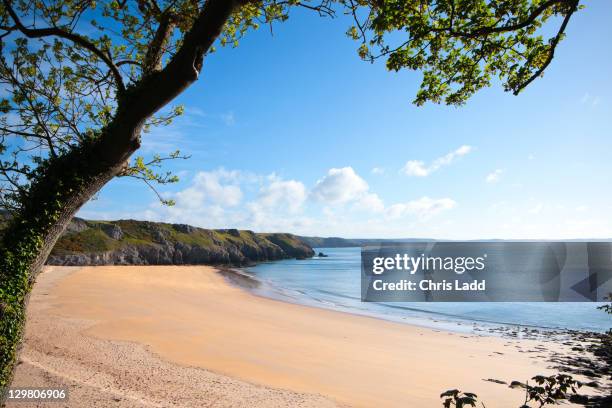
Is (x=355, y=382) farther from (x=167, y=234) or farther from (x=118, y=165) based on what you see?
(x=167, y=234)

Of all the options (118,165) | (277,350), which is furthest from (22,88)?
(277,350)

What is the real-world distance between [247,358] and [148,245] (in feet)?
204

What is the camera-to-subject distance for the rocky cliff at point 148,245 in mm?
55812

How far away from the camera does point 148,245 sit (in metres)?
68.6

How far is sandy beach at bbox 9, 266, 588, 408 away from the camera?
9.21 metres

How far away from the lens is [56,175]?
18.4ft

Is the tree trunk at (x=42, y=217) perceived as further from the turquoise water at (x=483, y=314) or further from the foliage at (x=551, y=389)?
the turquoise water at (x=483, y=314)

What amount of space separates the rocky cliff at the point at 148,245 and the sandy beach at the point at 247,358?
35642 mm

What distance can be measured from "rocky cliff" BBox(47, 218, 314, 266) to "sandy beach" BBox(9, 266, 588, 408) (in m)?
35.6

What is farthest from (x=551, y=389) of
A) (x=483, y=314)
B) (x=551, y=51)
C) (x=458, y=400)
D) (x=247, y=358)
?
(x=483, y=314)

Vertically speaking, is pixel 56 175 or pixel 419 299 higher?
pixel 56 175

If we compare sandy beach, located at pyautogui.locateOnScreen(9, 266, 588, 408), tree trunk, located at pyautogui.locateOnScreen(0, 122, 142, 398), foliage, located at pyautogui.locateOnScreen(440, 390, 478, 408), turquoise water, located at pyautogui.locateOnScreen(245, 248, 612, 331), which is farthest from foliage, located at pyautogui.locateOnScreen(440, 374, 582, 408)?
turquoise water, located at pyautogui.locateOnScreen(245, 248, 612, 331)

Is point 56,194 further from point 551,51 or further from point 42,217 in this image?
point 551,51

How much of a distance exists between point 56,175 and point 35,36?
2053 mm
